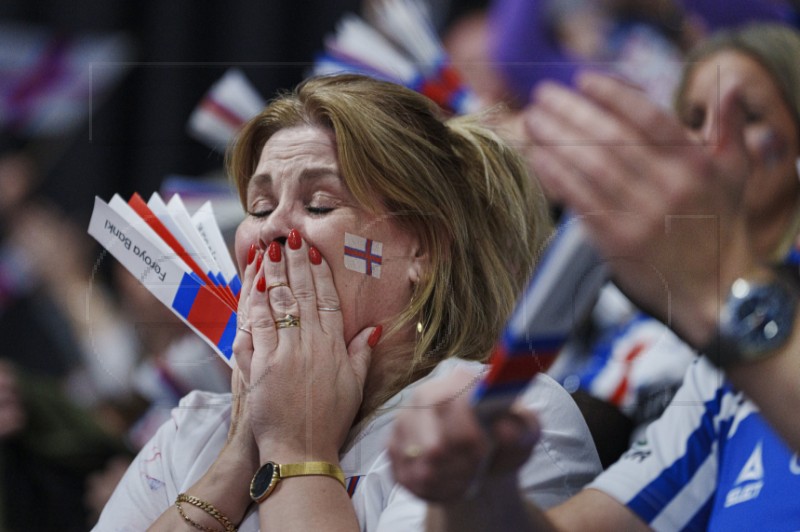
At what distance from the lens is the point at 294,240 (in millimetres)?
996

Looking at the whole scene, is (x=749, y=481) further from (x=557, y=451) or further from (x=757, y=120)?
(x=757, y=120)

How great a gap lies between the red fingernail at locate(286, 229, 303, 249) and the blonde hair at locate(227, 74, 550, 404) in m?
0.07

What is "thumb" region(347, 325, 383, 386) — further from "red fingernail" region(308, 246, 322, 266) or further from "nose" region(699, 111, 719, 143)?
"nose" region(699, 111, 719, 143)

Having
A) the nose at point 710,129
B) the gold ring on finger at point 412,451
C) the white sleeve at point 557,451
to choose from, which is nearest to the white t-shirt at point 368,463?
the white sleeve at point 557,451

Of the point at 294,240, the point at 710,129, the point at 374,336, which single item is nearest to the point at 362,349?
the point at 374,336

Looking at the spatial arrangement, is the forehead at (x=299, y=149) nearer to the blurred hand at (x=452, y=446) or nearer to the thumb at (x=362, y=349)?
the thumb at (x=362, y=349)

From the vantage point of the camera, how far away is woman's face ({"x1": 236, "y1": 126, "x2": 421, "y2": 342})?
0.98 metres

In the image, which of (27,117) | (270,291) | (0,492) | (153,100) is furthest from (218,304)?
(27,117)

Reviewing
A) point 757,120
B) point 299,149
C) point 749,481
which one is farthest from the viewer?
point 299,149

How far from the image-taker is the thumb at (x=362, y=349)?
3.28ft

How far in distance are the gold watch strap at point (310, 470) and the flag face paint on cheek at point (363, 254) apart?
0.18 metres

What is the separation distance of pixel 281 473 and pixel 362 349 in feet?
0.44

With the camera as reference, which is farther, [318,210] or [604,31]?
[318,210]

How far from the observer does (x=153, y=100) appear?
121 centimetres
